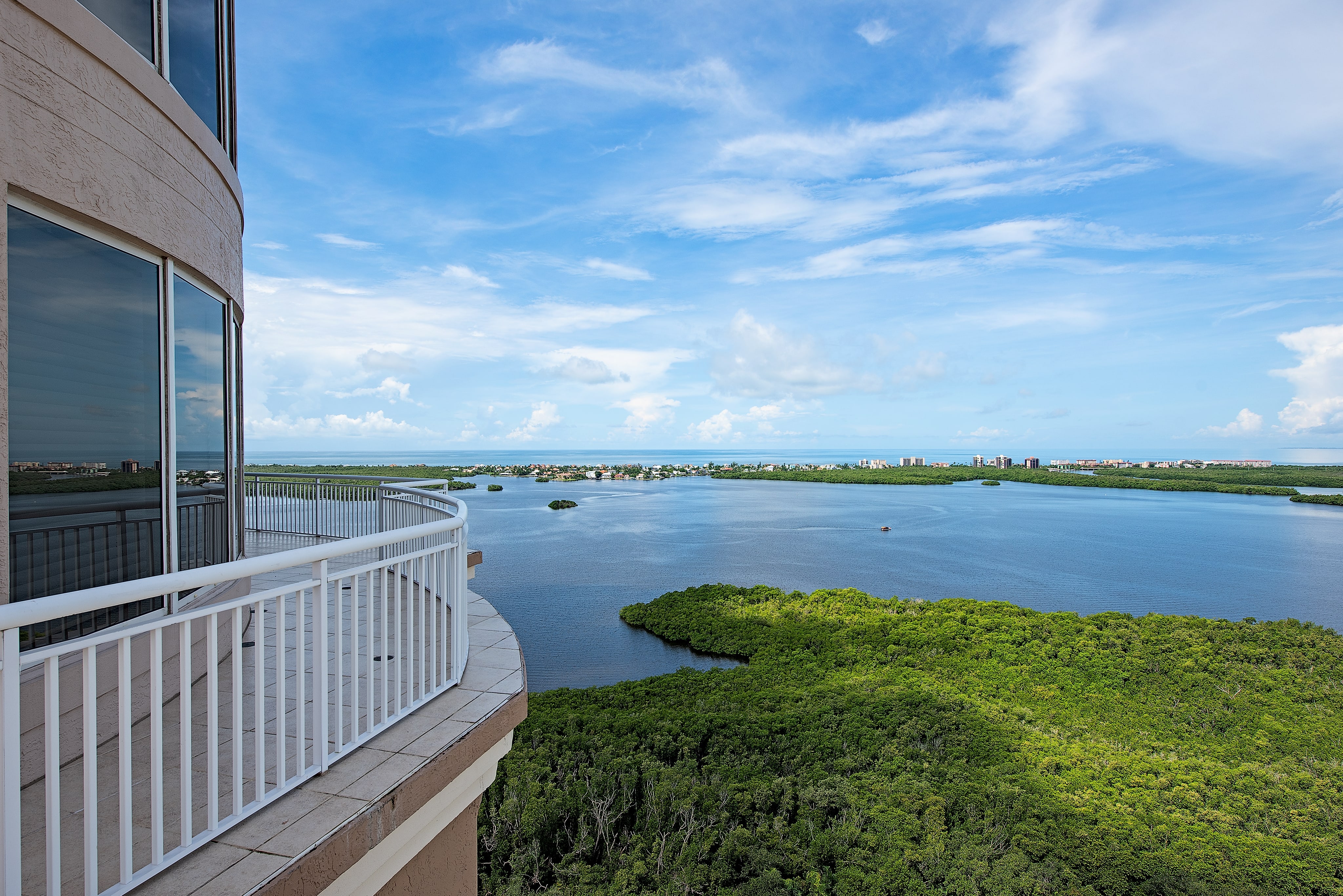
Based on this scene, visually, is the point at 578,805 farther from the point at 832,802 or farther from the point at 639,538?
the point at 639,538

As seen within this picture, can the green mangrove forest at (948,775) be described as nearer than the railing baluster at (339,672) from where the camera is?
No

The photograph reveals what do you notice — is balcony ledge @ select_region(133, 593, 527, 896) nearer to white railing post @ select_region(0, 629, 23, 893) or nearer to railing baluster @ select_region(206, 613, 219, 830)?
railing baluster @ select_region(206, 613, 219, 830)

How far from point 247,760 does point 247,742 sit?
0.98 ft

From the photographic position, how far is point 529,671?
685 inches

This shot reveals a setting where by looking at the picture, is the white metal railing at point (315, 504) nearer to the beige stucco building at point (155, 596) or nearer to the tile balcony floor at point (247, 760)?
the beige stucco building at point (155, 596)

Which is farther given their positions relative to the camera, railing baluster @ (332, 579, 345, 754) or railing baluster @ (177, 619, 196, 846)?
railing baluster @ (332, 579, 345, 754)

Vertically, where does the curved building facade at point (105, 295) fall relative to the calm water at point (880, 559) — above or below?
above

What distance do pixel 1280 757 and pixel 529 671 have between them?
15.3 m

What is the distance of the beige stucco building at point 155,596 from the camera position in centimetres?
217

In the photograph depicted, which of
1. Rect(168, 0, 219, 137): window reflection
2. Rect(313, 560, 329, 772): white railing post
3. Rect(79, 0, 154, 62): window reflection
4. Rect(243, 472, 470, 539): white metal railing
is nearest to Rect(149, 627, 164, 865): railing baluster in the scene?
Rect(313, 560, 329, 772): white railing post

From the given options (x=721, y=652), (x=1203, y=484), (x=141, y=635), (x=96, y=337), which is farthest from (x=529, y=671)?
(x=1203, y=484)

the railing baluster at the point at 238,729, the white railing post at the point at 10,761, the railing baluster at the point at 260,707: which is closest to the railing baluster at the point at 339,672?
the railing baluster at the point at 260,707

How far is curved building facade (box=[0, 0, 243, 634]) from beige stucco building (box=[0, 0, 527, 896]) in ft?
0.05

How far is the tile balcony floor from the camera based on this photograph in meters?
2.30
